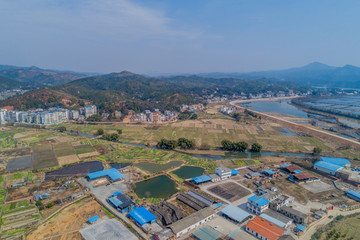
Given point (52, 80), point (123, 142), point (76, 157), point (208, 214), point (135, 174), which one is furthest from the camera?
point (52, 80)

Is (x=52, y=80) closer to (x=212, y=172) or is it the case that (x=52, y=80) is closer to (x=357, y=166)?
(x=212, y=172)

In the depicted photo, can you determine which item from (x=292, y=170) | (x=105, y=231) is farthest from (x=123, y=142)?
(x=292, y=170)

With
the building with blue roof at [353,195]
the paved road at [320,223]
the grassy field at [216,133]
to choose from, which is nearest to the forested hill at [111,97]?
the grassy field at [216,133]

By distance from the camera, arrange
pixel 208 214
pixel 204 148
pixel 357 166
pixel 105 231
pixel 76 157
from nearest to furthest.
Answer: pixel 105 231 → pixel 208 214 → pixel 357 166 → pixel 76 157 → pixel 204 148

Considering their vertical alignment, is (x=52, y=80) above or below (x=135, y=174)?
above

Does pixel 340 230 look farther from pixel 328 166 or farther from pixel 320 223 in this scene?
pixel 328 166

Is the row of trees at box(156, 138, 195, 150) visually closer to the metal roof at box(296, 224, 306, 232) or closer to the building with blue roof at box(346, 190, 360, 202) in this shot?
the metal roof at box(296, 224, 306, 232)

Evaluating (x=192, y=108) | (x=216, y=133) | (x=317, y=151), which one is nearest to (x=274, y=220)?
(x=317, y=151)

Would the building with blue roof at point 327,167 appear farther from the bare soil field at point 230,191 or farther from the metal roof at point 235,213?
the metal roof at point 235,213
